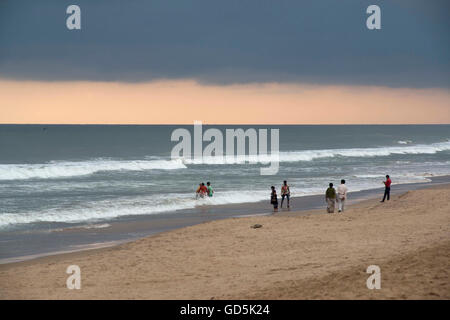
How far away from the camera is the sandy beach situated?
929cm

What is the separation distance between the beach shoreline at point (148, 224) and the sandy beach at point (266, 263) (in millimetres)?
1118

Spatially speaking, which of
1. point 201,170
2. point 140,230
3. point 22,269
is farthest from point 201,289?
point 201,170

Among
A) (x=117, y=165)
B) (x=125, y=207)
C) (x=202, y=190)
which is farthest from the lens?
(x=117, y=165)

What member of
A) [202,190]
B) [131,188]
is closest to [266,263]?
[202,190]

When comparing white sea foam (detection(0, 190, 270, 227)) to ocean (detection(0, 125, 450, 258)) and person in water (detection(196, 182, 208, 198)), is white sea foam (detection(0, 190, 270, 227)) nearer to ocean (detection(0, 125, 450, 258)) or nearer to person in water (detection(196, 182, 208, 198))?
ocean (detection(0, 125, 450, 258))

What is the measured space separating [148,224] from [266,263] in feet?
29.1

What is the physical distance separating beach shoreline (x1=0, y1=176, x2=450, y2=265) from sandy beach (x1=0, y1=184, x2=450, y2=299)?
1.12 m

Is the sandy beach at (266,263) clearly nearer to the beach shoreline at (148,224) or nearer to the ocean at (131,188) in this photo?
the beach shoreline at (148,224)

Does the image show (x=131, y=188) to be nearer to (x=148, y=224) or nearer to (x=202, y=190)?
(x=202, y=190)

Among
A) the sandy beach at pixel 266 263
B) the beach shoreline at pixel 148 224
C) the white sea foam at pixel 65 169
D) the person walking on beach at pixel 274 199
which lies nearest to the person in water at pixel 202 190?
the beach shoreline at pixel 148 224

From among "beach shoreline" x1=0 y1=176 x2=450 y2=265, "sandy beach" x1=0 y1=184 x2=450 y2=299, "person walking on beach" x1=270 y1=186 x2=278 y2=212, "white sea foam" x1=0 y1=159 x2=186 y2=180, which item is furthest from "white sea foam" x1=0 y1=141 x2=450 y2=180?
"sandy beach" x1=0 y1=184 x2=450 y2=299

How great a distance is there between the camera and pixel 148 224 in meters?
20.4

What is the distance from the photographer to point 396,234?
578 inches

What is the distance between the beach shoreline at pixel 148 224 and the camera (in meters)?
16.4
